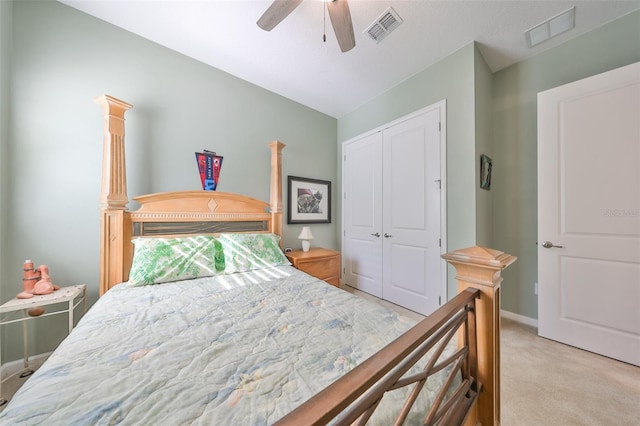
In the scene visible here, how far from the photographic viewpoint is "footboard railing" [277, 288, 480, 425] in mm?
415

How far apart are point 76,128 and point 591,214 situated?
14.5 feet

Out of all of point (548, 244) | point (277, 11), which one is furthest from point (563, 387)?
point (277, 11)

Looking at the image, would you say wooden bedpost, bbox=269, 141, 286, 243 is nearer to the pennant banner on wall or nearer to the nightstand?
the nightstand

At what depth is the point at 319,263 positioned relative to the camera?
9.27ft

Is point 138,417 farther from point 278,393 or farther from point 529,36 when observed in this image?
point 529,36

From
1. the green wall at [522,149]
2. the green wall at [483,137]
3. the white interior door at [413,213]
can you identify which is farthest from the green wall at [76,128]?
the green wall at [522,149]

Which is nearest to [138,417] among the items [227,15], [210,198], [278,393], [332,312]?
[278,393]

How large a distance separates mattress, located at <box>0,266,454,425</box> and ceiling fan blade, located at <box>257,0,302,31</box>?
6.33 ft

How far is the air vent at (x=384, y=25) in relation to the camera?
1.84 metres

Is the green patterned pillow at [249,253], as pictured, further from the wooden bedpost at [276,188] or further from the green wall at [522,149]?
the green wall at [522,149]

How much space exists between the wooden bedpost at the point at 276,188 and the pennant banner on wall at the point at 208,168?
66 cm

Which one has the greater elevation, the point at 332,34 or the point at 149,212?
the point at 332,34

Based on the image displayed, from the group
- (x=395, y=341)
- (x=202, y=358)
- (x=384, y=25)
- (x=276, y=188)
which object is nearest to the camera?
(x=395, y=341)

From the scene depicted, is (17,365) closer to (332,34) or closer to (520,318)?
(332,34)
